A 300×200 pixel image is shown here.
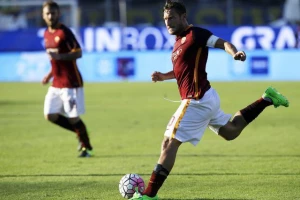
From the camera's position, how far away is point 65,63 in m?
12.3

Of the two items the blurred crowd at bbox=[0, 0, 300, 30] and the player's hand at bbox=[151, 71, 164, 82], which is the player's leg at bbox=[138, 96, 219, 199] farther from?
the blurred crowd at bbox=[0, 0, 300, 30]

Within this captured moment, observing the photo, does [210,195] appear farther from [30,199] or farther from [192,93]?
[30,199]

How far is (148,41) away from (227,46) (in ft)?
75.4

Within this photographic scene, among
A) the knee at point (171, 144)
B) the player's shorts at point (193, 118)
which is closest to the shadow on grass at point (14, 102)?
the player's shorts at point (193, 118)

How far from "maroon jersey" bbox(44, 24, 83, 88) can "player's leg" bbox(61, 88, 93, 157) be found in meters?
0.12

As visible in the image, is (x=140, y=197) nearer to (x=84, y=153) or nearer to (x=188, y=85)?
(x=188, y=85)

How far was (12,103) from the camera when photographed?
22500 mm

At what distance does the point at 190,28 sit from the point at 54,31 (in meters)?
4.49

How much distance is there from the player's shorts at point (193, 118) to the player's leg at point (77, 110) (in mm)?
3942

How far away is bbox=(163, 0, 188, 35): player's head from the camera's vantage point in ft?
26.9

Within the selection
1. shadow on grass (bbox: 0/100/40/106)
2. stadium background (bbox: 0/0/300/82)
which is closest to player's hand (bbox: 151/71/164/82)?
shadow on grass (bbox: 0/100/40/106)

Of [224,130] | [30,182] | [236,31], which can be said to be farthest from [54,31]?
[236,31]

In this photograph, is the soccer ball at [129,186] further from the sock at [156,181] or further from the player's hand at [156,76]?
the player's hand at [156,76]

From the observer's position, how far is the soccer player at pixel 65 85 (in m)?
12.1
